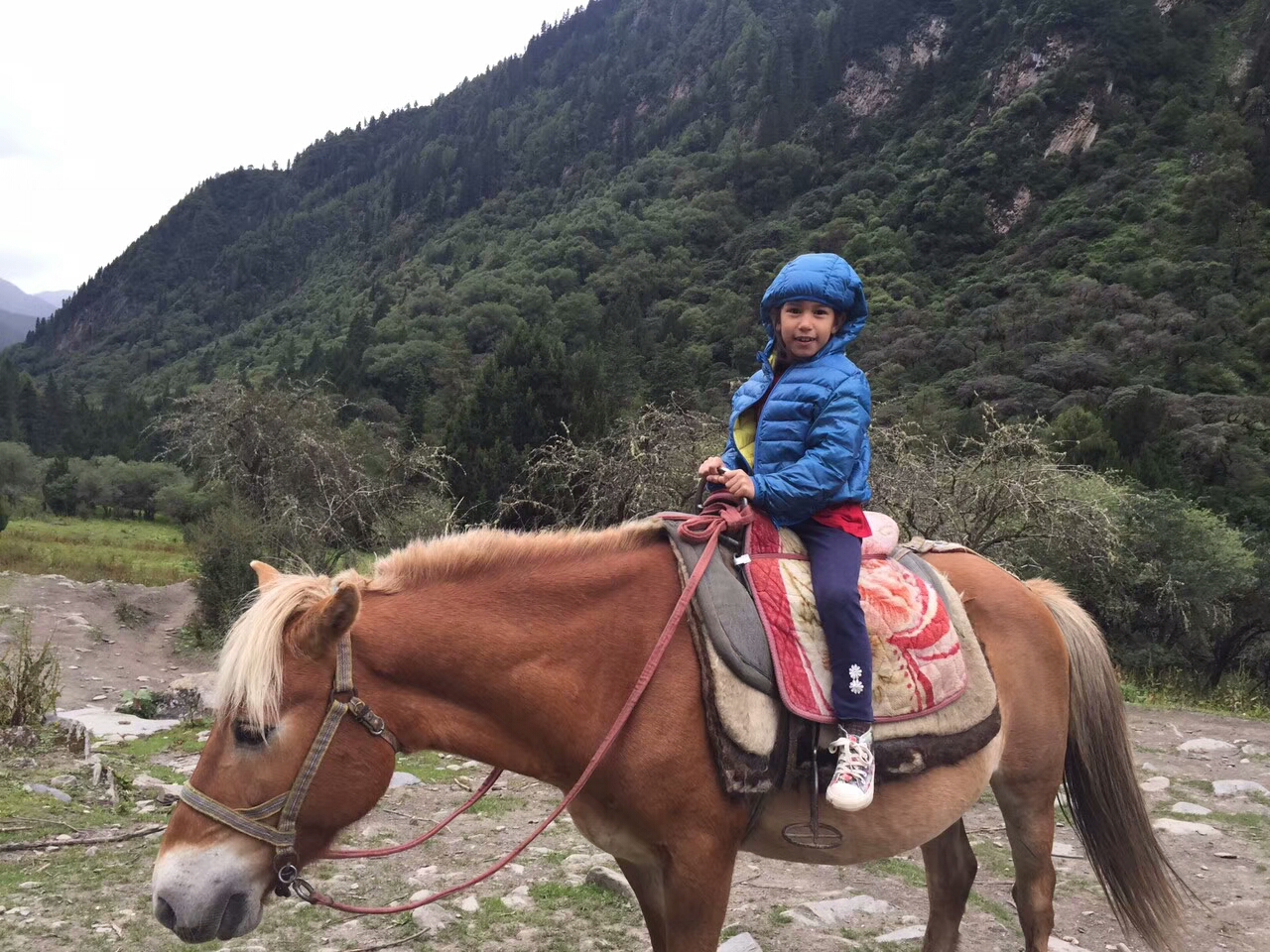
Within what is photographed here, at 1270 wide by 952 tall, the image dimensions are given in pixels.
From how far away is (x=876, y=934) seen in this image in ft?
12.1

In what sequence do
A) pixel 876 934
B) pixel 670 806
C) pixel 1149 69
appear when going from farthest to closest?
1. pixel 1149 69
2. pixel 876 934
3. pixel 670 806

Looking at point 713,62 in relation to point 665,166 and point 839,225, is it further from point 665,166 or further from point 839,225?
point 839,225

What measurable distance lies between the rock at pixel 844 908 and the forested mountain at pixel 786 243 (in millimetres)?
12337

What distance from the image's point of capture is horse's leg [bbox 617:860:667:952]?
245cm

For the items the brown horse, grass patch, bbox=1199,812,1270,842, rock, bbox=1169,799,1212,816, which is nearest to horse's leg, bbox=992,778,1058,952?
the brown horse

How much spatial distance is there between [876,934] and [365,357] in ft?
192

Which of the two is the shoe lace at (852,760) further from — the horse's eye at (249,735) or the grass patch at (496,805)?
the grass patch at (496,805)

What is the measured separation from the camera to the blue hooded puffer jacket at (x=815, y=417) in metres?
2.37

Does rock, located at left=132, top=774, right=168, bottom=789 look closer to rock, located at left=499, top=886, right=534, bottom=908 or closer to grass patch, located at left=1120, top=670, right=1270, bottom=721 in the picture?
rock, located at left=499, top=886, right=534, bottom=908

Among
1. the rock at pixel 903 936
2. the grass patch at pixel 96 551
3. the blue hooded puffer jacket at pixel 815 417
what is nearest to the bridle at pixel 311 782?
the blue hooded puffer jacket at pixel 815 417

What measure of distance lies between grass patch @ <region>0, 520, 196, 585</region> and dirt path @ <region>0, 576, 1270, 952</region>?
14055mm

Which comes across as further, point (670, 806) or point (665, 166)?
point (665, 166)

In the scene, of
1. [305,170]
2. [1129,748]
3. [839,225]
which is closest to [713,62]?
[839,225]

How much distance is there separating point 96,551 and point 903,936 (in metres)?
26.6
